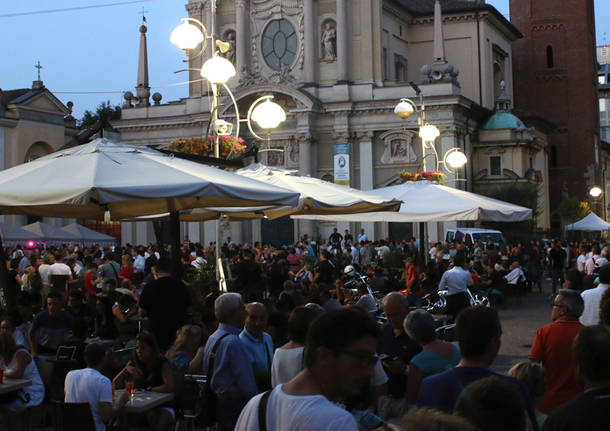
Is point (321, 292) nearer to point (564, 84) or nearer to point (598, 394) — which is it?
point (598, 394)

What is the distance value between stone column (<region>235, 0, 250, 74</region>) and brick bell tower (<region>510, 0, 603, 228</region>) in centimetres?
2316

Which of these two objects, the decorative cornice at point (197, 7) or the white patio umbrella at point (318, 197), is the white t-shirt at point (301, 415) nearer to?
the white patio umbrella at point (318, 197)

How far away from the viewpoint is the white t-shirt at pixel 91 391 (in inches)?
270

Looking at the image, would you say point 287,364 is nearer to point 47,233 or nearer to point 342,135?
point 47,233

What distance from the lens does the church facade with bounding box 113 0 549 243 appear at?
147 ft

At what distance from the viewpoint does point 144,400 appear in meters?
7.05

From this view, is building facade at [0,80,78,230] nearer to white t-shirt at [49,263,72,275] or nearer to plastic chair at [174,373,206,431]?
white t-shirt at [49,263,72,275]

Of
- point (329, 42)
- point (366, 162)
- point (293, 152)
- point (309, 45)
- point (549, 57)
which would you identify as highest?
point (549, 57)

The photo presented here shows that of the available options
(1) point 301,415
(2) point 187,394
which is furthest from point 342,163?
(1) point 301,415

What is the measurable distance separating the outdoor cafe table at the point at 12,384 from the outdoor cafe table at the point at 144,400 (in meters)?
1.11

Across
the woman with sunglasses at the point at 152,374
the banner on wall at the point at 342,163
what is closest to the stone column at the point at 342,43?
the banner on wall at the point at 342,163

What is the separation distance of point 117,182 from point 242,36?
132 feet

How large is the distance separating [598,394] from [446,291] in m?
11.3

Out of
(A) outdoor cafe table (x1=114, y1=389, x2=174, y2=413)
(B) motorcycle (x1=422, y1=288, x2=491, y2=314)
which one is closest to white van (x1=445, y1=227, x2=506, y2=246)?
(B) motorcycle (x1=422, y1=288, x2=491, y2=314)
